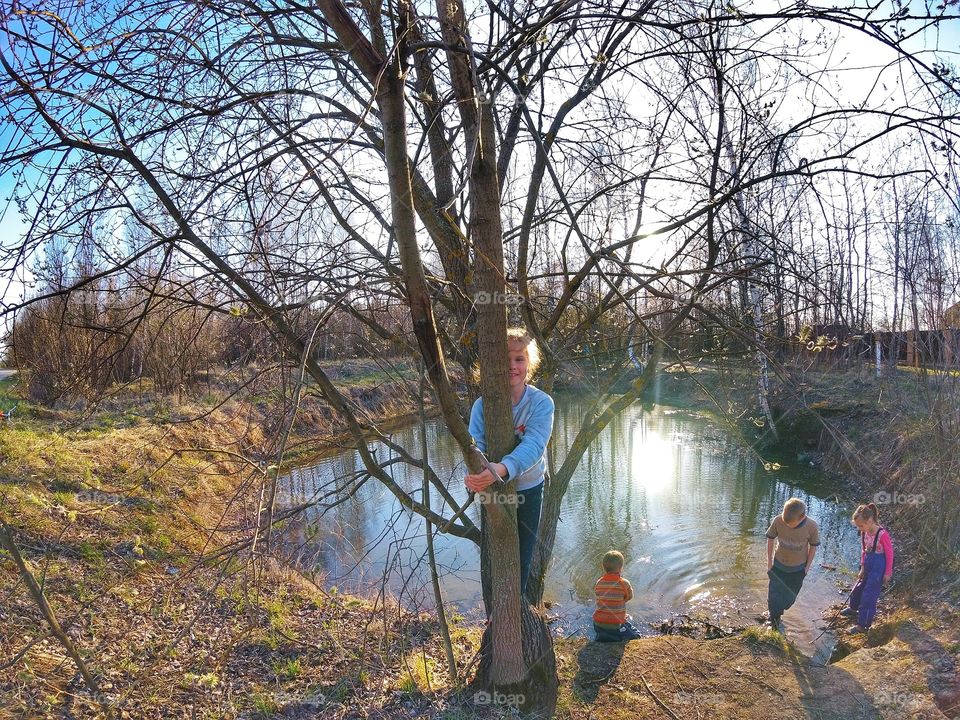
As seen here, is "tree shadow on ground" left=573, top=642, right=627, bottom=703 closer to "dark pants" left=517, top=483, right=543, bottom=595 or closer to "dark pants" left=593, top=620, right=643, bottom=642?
"dark pants" left=593, top=620, right=643, bottom=642

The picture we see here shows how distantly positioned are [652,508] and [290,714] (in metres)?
7.80

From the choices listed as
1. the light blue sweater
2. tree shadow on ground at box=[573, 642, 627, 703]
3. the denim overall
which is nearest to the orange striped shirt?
tree shadow on ground at box=[573, 642, 627, 703]

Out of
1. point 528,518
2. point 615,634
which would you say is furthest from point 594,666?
point 528,518

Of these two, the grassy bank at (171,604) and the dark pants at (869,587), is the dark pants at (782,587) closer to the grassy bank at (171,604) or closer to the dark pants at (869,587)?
the dark pants at (869,587)

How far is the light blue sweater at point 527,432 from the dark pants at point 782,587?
3710mm

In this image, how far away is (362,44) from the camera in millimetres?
2135

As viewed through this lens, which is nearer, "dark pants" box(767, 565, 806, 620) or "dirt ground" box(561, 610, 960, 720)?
"dirt ground" box(561, 610, 960, 720)

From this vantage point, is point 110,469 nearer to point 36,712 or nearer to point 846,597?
point 36,712

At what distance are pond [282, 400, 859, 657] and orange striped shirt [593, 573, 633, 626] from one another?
0.97 m

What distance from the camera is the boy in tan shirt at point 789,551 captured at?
5637 mm

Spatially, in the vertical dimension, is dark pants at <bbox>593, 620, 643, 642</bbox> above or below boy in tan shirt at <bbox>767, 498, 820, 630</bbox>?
below

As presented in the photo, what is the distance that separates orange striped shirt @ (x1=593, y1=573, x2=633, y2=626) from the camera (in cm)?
575

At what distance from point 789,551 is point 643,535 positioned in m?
3.81

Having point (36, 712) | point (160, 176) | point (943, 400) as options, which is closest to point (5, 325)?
point (160, 176)
